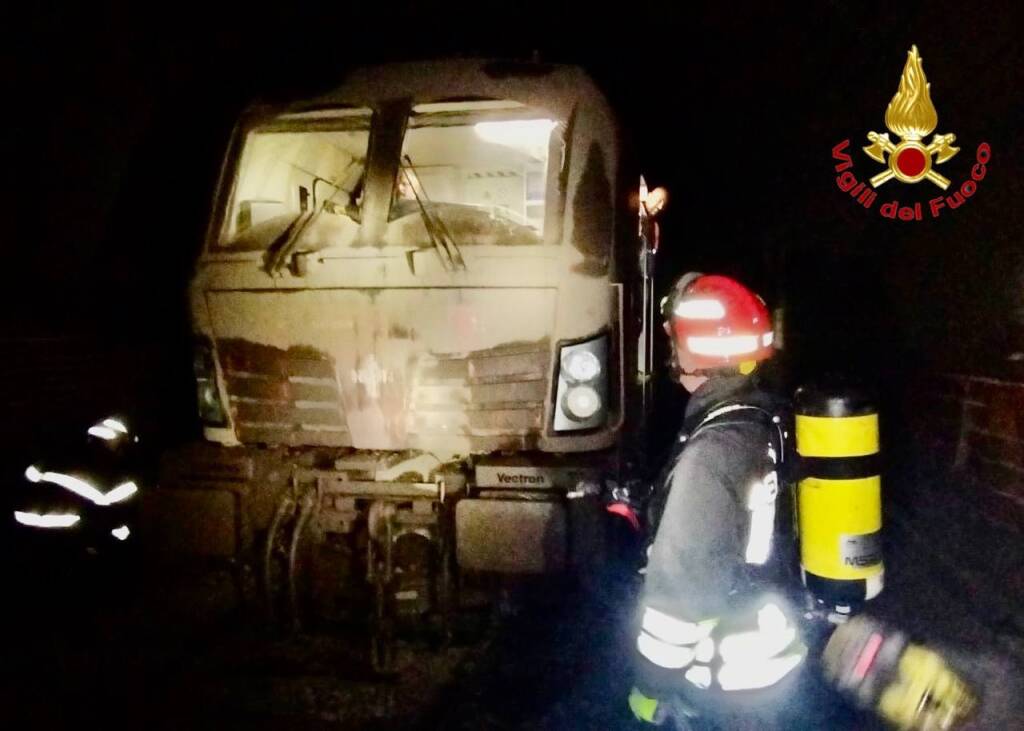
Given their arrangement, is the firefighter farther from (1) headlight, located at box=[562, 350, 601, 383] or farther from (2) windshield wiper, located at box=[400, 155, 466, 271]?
(2) windshield wiper, located at box=[400, 155, 466, 271]

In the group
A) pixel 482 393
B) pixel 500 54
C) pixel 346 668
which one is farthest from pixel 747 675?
pixel 500 54

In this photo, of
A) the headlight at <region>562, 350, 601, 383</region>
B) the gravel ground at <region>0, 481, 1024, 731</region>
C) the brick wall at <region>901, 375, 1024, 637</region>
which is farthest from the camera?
the brick wall at <region>901, 375, 1024, 637</region>

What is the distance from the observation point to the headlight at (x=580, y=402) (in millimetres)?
3635

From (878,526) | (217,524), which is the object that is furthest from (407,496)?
(878,526)

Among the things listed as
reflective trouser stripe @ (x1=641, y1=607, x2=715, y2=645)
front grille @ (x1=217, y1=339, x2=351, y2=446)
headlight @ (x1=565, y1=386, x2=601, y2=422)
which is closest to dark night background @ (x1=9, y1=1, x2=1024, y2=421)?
front grille @ (x1=217, y1=339, x2=351, y2=446)

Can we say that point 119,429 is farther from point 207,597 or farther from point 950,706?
point 950,706

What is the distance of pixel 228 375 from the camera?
3971 mm

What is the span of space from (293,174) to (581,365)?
197 cm

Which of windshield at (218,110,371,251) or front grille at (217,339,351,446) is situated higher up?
windshield at (218,110,371,251)

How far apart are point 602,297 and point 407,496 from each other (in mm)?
1239

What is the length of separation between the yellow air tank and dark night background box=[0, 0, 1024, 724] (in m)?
1.95

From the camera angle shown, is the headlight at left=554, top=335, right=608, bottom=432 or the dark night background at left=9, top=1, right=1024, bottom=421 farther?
the dark night background at left=9, top=1, right=1024, bottom=421

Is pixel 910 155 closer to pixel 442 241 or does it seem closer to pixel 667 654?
pixel 442 241

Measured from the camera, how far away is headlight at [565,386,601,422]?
3.63 meters
